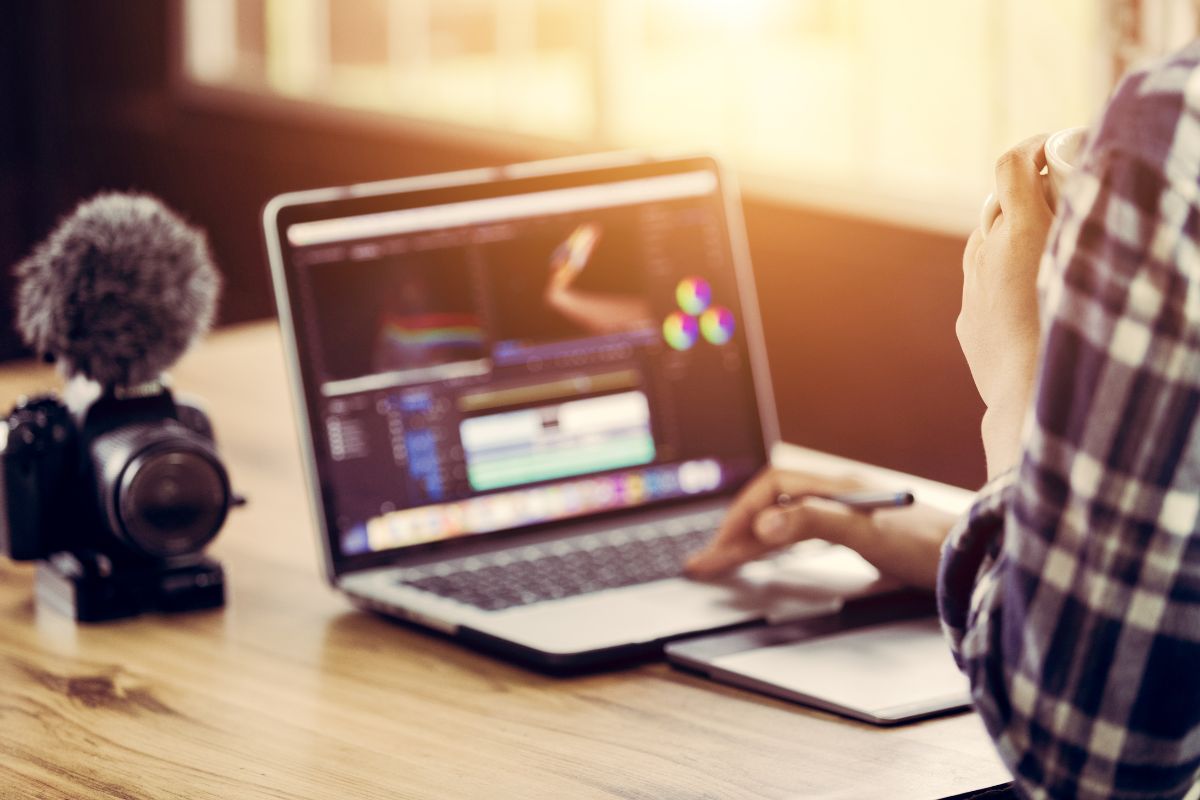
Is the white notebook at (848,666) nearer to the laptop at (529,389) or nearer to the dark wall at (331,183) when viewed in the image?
the laptop at (529,389)

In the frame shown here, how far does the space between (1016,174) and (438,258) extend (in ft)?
1.96

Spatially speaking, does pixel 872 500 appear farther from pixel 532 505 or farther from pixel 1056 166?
pixel 1056 166

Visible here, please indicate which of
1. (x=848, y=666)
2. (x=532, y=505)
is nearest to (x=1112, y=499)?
(x=848, y=666)

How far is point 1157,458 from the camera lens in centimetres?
60

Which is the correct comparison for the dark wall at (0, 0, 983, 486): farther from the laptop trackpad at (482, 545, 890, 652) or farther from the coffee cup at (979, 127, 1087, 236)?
the coffee cup at (979, 127, 1087, 236)

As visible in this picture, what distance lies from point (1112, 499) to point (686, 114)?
9.45ft

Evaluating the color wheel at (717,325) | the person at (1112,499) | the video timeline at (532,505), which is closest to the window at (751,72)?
the color wheel at (717,325)

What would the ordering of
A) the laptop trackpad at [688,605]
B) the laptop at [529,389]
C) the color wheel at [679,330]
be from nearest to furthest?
the laptop trackpad at [688,605] < the laptop at [529,389] < the color wheel at [679,330]

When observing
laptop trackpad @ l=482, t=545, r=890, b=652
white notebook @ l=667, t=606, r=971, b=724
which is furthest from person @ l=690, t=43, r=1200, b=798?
laptop trackpad @ l=482, t=545, r=890, b=652

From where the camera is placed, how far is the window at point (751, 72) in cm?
265

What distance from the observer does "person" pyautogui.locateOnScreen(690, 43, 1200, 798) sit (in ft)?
1.94

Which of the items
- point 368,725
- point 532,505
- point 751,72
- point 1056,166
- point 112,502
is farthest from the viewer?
point 751,72

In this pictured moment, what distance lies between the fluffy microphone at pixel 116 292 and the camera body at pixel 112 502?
0.11 ft

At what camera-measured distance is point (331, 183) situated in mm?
4070
